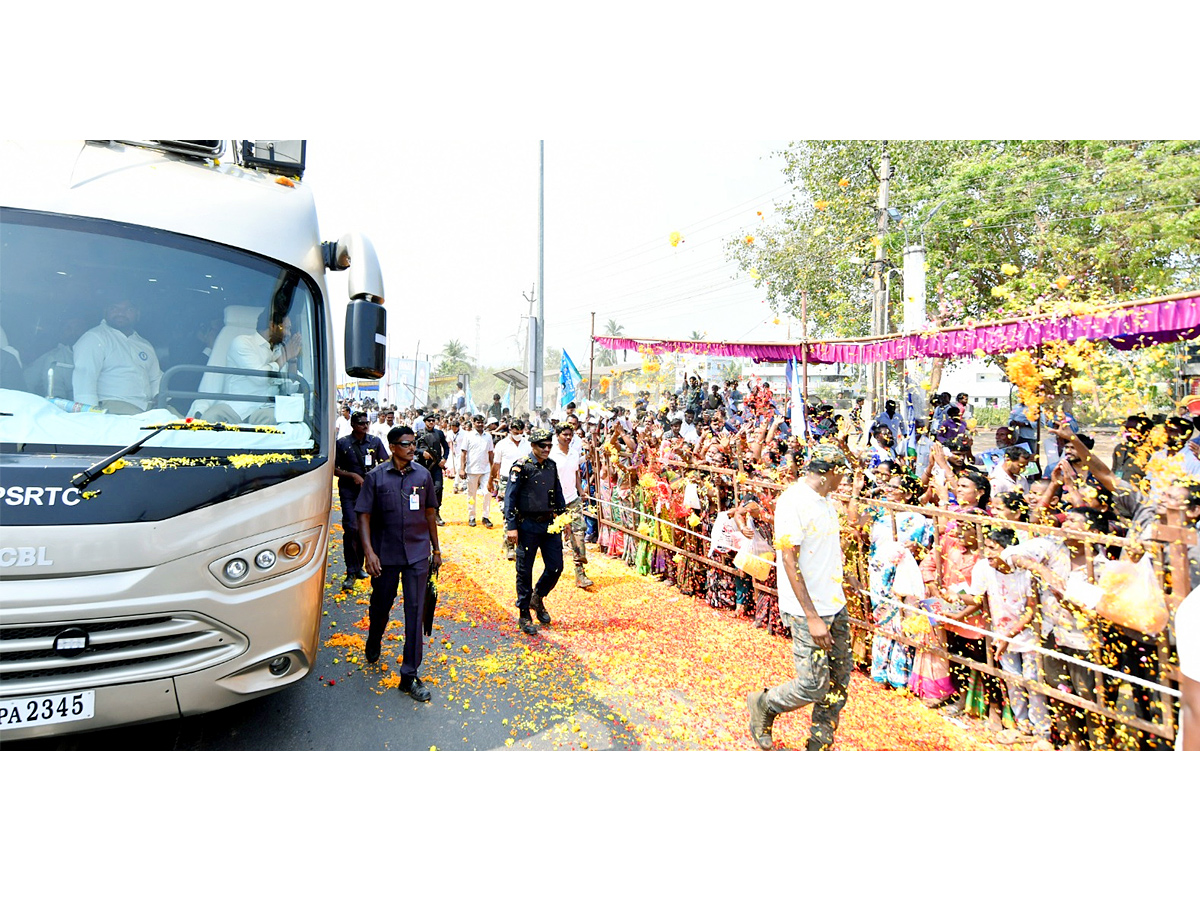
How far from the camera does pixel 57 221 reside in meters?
3.30

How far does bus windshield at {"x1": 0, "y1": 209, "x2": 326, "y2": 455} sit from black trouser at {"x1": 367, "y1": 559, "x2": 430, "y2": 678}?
4.32 ft

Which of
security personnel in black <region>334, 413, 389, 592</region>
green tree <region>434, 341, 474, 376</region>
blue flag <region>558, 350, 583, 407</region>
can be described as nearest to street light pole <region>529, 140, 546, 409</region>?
blue flag <region>558, 350, 583, 407</region>

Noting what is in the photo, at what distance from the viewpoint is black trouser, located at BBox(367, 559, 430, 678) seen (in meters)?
4.55

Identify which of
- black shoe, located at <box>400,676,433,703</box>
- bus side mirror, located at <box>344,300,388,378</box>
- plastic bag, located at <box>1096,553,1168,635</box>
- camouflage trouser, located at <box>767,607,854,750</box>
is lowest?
black shoe, located at <box>400,676,433,703</box>

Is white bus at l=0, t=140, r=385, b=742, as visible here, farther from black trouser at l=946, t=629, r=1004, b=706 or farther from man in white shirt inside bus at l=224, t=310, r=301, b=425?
black trouser at l=946, t=629, r=1004, b=706

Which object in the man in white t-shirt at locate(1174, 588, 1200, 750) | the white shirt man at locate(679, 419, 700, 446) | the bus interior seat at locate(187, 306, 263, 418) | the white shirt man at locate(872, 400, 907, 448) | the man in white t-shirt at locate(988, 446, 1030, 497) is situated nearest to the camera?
the man in white t-shirt at locate(1174, 588, 1200, 750)

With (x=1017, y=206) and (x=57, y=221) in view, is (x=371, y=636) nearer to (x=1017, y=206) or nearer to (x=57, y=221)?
(x=57, y=221)

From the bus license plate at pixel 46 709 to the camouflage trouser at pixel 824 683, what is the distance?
347 centimetres

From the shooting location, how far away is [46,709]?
2906 millimetres

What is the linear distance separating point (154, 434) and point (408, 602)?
1.99 m

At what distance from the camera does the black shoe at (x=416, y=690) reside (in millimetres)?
4452

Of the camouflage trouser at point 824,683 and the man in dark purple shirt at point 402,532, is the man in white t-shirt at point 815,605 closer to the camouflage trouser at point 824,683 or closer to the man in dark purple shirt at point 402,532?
the camouflage trouser at point 824,683

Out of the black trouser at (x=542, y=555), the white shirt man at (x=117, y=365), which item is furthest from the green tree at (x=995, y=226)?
the white shirt man at (x=117, y=365)

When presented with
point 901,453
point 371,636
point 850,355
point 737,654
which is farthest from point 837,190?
point 371,636
